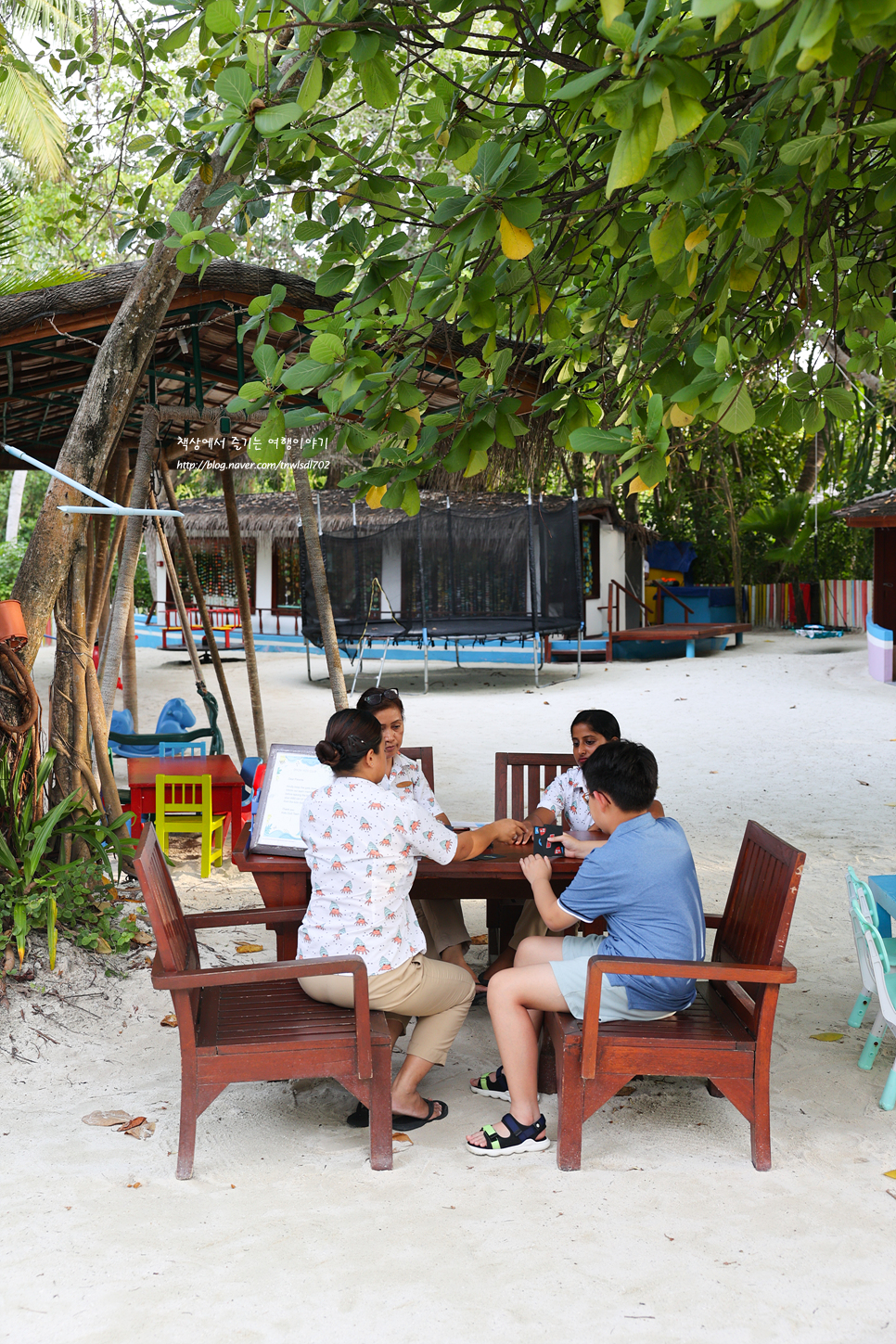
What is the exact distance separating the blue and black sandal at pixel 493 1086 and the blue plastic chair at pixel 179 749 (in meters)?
3.82

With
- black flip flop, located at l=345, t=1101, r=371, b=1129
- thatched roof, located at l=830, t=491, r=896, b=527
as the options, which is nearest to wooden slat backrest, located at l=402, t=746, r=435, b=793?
black flip flop, located at l=345, t=1101, r=371, b=1129

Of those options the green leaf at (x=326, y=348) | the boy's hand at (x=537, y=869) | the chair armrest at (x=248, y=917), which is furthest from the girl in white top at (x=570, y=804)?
the green leaf at (x=326, y=348)

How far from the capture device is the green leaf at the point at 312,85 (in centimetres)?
231

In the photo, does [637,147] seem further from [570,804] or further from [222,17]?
[570,804]

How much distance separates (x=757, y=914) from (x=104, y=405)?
3543 mm

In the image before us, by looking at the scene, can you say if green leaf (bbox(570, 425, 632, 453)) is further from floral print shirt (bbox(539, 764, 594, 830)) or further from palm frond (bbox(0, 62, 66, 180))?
palm frond (bbox(0, 62, 66, 180))

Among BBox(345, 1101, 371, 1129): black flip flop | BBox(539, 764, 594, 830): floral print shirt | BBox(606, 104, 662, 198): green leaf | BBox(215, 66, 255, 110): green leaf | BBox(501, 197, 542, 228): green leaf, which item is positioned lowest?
BBox(345, 1101, 371, 1129): black flip flop

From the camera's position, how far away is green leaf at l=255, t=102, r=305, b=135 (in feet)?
7.47

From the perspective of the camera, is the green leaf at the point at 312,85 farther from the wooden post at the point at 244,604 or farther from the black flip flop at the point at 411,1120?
the wooden post at the point at 244,604

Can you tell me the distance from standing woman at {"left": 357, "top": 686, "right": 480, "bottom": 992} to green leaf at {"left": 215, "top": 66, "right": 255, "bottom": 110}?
200 cm

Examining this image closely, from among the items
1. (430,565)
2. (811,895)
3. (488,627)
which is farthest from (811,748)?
(430,565)

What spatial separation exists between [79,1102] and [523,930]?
5.14 ft

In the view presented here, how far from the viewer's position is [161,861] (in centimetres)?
316

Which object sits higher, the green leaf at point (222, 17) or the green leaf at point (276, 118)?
the green leaf at point (222, 17)
